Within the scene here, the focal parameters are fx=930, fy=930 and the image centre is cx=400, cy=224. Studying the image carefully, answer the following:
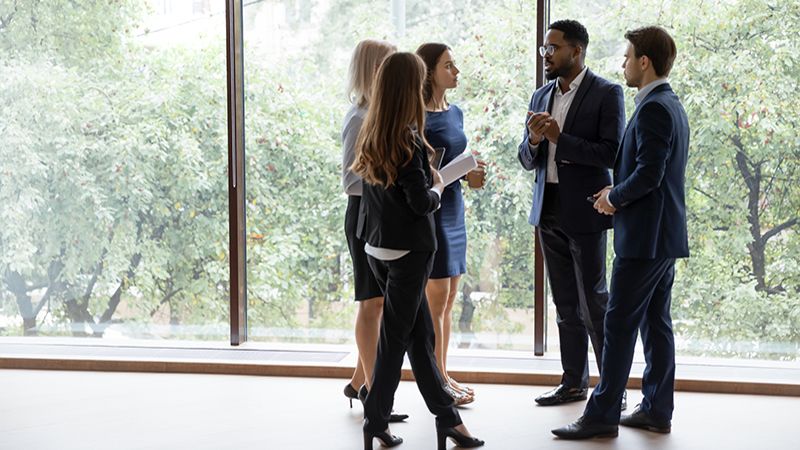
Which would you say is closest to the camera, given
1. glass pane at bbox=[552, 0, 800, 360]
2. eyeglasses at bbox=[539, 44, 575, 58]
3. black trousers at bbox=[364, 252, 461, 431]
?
black trousers at bbox=[364, 252, 461, 431]

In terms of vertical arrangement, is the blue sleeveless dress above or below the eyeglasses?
below

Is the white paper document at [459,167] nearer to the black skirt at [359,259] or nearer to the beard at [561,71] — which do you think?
the black skirt at [359,259]

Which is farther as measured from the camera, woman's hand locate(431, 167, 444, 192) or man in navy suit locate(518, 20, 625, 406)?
man in navy suit locate(518, 20, 625, 406)

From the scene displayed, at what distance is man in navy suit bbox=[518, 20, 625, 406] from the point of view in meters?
3.88

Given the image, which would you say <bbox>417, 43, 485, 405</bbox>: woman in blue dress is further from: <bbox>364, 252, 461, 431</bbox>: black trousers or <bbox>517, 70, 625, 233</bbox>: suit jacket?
<bbox>364, 252, 461, 431</bbox>: black trousers

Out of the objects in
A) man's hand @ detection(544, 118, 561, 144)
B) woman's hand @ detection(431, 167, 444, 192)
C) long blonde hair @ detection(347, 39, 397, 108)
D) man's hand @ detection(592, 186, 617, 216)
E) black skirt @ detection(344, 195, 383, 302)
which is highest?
long blonde hair @ detection(347, 39, 397, 108)

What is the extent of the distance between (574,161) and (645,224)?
0.50 metres

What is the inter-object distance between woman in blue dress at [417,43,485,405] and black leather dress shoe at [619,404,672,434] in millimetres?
721

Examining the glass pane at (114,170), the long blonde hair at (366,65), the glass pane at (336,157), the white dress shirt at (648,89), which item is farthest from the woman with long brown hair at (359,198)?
the glass pane at (114,170)

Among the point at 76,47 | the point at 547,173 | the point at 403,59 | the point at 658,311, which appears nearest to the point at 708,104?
the point at 547,173

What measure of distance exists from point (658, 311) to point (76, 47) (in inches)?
135

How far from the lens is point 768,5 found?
4.52 metres

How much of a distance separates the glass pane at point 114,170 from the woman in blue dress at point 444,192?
1.58 meters

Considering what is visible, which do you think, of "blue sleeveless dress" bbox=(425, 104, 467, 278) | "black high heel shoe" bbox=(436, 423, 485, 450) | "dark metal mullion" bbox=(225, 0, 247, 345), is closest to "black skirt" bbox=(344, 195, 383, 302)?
"blue sleeveless dress" bbox=(425, 104, 467, 278)
